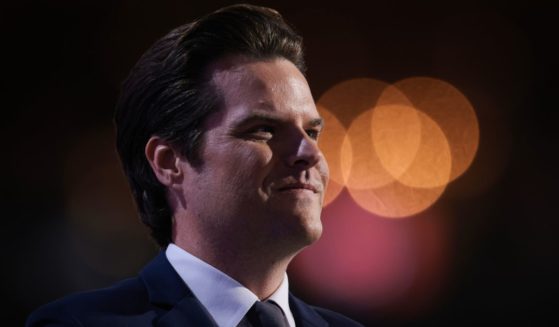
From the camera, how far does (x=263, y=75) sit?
1.62 m

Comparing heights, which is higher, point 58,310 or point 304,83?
point 304,83

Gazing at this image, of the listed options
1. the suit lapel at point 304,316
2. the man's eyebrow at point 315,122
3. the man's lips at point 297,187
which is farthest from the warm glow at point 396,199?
the man's lips at point 297,187

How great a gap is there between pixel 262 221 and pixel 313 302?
1.98 metres

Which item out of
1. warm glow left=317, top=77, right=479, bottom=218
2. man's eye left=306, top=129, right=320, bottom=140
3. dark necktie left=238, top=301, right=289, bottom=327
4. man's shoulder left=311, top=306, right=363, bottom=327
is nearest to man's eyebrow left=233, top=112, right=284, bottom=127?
man's eye left=306, top=129, right=320, bottom=140

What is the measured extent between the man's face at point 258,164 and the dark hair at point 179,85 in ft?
0.11

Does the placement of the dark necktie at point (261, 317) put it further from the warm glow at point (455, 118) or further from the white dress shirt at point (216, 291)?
the warm glow at point (455, 118)

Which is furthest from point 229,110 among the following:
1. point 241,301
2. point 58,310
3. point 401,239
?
point 401,239

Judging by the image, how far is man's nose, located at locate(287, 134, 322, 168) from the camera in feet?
5.00

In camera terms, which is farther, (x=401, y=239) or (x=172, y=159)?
(x=401, y=239)

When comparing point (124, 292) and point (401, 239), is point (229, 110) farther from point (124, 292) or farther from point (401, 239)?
point (401, 239)

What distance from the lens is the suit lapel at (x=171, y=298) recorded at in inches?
58.7

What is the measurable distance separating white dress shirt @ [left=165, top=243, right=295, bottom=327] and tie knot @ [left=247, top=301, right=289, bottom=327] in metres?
0.01

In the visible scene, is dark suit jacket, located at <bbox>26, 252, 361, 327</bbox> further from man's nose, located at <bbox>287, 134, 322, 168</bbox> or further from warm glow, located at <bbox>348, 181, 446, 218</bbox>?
warm glow, located at <bbox>348, 181, 446, 218</bbox>

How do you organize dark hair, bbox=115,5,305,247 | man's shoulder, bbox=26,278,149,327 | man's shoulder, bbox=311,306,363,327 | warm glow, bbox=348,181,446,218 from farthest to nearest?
1. warm glow, bbox=348,181,446,218
2. man's shoulder, bbox=311,306,363,327
3. dark hair, bbox=115,5,305,247
4. man's shoulder, bbox=26,278,149,327
